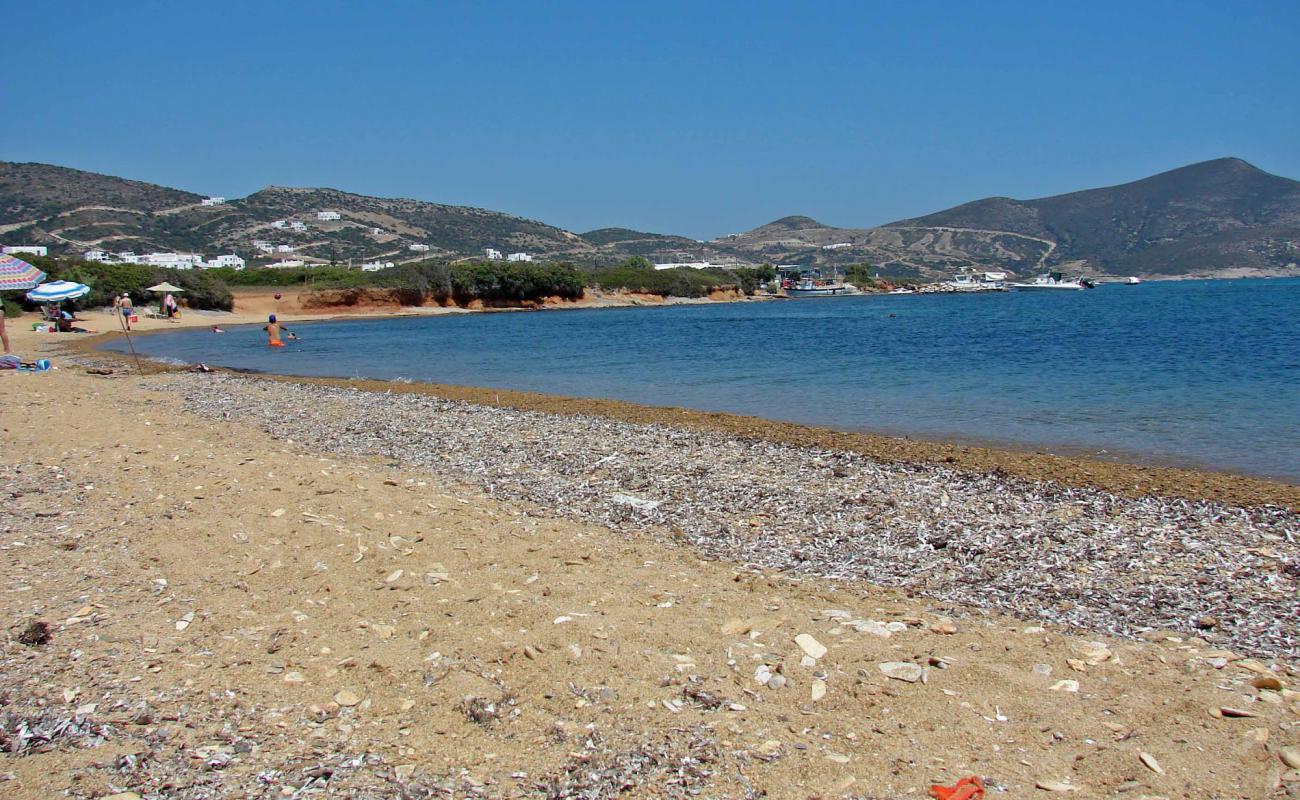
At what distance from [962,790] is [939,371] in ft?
81.7

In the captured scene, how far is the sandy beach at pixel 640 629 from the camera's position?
14.6 ft

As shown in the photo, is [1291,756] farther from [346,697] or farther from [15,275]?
[15,275]

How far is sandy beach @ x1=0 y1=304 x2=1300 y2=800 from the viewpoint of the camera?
4445 mm

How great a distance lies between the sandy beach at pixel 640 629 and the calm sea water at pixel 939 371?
4.55 meters

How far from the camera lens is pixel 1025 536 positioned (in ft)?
28.2

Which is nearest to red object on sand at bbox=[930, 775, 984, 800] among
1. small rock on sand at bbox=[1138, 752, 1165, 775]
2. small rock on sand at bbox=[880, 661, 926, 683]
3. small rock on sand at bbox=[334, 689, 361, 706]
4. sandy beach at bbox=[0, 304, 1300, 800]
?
sandy beach at bbox=[0, 304, 1300, 800]

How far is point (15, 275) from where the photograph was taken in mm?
25641

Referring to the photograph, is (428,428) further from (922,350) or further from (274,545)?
(922,350)

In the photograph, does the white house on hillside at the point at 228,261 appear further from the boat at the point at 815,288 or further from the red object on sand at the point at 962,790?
the red object on sand at the point at 962,790

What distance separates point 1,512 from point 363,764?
6.82 meters

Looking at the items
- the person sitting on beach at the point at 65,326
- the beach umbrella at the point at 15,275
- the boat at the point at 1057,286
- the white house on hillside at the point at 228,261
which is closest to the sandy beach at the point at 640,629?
the beach umbrella at the point at 15,275

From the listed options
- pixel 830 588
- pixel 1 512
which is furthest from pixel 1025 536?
pixel 1 512

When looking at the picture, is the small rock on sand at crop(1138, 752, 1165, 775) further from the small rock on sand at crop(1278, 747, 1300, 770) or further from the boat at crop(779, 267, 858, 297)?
the boat at crop(779, 267, 858, 297)

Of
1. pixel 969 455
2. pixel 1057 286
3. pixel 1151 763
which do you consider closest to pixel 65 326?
pixel 969 455
